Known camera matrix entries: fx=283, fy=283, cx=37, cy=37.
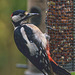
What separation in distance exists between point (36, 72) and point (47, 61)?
130cm

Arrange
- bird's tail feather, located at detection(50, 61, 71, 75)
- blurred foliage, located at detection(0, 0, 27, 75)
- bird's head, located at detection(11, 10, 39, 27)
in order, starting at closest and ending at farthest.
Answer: bird's tail feather, located at detection(50, 61, 71, 75) → bird's head, located at detection(11, 10, 39, 27) → blurred foliage, located at detection(0, 0, 27, 75)

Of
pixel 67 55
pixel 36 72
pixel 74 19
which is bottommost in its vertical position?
pixel 36 72

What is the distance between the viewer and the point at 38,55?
412cm

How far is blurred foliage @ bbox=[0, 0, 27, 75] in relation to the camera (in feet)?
30.6

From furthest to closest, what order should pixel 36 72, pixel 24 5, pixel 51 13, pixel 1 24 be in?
pixel 1 24
pixel 24 5
pixel 36 72
pixel 51 13

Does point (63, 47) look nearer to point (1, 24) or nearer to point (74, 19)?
point (74, 19)

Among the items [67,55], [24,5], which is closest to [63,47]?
[67,55]

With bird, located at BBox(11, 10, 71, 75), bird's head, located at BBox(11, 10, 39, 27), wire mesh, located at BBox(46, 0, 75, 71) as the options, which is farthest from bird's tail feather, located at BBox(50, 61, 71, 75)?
bird's head, located at BBox(11, 10, 39, 27)

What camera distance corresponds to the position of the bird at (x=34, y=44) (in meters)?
4.11

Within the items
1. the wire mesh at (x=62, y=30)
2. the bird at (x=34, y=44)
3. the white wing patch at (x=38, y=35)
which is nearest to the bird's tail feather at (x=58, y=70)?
the bird at (x=34, y=44)

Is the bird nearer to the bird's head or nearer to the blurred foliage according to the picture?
the bird's head

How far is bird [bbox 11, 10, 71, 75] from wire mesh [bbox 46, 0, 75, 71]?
10.1 inches

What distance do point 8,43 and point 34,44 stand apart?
238 inches

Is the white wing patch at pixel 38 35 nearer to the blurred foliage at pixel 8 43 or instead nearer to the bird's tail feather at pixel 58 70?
the bird's tail feather at pixel 58 70
